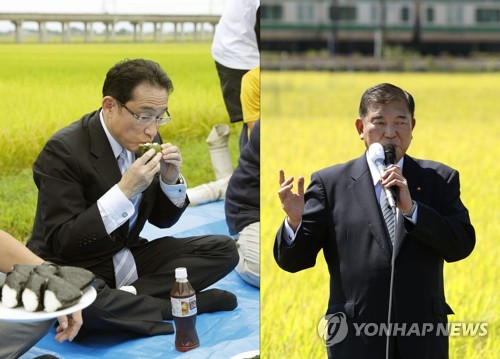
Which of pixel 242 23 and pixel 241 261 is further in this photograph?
pixel 241 261

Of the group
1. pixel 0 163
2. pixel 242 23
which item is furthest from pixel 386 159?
pixel 0 163

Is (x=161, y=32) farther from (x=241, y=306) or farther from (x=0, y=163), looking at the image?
(x=241, y=306)

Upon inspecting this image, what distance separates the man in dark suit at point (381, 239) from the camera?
3.77 metres

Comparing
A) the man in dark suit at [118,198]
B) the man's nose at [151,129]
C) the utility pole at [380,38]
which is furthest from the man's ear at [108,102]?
the utility pole at [380,38]

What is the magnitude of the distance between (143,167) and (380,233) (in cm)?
103

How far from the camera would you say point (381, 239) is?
12.5ft

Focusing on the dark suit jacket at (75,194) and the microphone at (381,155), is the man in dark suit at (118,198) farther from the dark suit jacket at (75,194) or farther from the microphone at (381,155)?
the microphone at (381,155)

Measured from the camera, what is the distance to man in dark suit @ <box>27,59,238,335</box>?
371 centimetres

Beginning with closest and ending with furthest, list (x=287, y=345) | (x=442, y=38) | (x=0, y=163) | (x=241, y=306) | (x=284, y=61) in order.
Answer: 1. (x=0, y=163)
2. (x=241, y=306)
3. (x=287, y=345)
4. (x=284, y=61)
5. (x=442, y=38)

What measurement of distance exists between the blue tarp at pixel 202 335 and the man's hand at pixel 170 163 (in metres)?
0.29

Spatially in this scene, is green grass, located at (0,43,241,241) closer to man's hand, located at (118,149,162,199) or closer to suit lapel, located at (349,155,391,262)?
man's hand, located at (118,149,162,199)

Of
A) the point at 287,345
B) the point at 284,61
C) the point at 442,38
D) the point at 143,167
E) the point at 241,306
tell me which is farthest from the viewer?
the point at 442,38

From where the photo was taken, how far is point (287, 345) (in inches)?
210

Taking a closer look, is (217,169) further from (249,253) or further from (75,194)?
(75,194)
